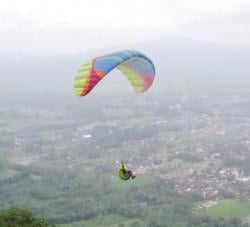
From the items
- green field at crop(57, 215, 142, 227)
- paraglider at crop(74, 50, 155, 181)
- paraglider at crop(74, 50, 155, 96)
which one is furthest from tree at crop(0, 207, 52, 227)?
green field at crop(57, 215, 142, 227)

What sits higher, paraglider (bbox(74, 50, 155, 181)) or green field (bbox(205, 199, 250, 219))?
paraglider (bbox(74, 50, 155, 181))

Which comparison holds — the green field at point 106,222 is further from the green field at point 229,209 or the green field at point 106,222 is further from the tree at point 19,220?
the tree at point 19,220

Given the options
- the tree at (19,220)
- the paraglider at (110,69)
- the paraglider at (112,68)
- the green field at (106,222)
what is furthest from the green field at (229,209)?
the paraglider at (110,69)

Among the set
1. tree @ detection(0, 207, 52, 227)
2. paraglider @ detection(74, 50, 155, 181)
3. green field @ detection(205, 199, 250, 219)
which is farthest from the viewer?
green field @ detection(205, 199, 250, 219)

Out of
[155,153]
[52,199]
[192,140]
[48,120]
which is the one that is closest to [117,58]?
[52,199]

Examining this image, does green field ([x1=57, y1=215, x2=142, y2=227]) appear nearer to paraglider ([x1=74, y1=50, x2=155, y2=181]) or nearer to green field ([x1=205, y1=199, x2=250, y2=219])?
green field ([x1=205, y1=199, x2=250, y2=219])
